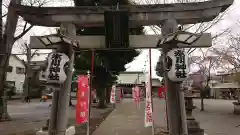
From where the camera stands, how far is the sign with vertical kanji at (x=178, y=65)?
6562 mm

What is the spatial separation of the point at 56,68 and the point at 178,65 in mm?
3653

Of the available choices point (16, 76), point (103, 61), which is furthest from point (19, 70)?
point (103, 61)

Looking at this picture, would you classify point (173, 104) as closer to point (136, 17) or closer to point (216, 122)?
point (136, 17)

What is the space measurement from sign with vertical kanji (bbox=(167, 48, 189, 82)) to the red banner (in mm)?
3336

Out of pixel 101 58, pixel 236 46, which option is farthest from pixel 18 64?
pixel 236 46

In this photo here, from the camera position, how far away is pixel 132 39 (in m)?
7.77

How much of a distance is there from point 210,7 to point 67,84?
5.47 m

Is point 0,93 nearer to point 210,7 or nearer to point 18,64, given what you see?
point 210,7

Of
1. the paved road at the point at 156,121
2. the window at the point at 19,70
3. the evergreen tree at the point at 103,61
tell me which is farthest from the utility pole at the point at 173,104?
the window at the point at 19,70

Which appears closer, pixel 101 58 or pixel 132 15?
pixel 132 15

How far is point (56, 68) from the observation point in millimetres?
6785

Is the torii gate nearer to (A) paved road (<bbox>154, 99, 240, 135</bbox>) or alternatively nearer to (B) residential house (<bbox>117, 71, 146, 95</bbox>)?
(A) paved road (<bbox>154, 99, 240, 135</bbox>)

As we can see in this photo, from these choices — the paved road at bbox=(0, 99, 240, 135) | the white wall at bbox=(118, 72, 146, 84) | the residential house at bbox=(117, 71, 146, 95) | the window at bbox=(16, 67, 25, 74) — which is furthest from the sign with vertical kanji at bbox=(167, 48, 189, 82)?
the white wall at bbox=(118, 72, 146, 84)

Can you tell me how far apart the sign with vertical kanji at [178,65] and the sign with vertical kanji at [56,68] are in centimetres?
322
